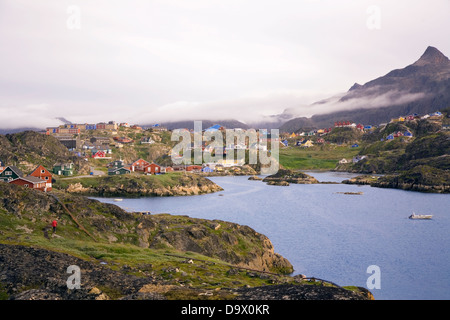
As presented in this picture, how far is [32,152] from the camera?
129 metres

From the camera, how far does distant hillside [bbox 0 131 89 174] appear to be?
116 m

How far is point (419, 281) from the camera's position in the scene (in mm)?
45625

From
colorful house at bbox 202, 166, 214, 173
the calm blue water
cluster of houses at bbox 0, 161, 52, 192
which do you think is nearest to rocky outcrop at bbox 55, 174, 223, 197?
the calm blue water

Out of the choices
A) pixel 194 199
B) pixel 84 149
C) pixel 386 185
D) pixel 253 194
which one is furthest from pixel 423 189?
pixel 84 149

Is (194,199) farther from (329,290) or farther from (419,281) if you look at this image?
(329,290)

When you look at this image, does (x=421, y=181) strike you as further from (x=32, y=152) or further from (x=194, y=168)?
(x=32, y=152)

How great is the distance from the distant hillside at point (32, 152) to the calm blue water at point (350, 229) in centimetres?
3994

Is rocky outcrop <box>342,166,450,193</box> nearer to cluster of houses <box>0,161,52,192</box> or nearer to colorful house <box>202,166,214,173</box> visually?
colorful house <box>202,166,214,173</box>

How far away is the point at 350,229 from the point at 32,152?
355 feet

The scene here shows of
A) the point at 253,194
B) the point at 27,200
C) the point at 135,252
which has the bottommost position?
the point at 253,194

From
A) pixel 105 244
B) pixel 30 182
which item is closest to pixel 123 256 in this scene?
pixel 105 244

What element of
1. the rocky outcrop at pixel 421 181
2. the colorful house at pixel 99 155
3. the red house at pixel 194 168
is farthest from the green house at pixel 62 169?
the rocky outcrop at pixel 421 181
